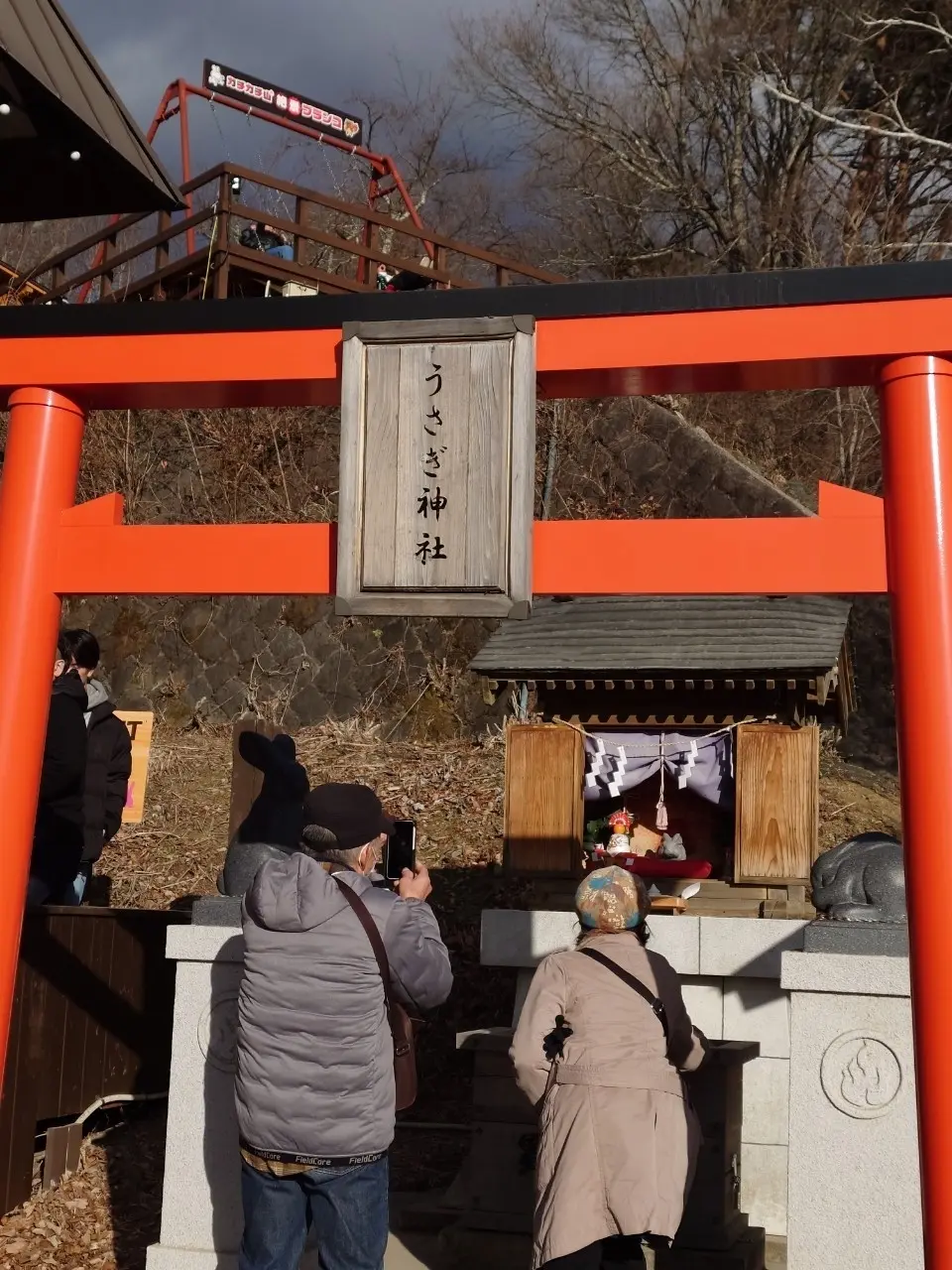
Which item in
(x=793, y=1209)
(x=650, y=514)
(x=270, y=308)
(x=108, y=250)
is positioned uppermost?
(x=108, y=250)

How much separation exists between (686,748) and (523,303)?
5.49 meters

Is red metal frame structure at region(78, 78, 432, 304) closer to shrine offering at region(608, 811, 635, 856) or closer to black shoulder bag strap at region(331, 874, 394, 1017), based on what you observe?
shrine offering at region(608, 811, 635, 856)

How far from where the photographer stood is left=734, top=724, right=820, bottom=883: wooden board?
336 inches

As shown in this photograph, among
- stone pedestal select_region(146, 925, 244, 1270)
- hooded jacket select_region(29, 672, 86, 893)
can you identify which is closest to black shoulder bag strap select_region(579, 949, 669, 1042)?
stone pedestal select_region(146, 925, 244, 1270)

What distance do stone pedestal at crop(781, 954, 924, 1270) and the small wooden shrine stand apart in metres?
3.80

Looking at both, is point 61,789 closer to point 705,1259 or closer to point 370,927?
point 370,927

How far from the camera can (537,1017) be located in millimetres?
3951

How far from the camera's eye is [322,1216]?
363 centimetres

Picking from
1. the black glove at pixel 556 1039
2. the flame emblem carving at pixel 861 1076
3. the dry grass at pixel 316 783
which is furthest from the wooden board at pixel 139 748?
the black glove at pixel 556 1039

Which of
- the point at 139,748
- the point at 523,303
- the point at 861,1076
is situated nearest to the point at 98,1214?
the point at 861,1076

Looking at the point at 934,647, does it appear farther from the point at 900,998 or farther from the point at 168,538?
the point at 168,538

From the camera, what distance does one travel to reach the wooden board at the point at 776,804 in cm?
854

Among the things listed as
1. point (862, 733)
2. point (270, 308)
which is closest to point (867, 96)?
point (862, 733)

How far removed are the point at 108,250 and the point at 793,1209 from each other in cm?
1547
